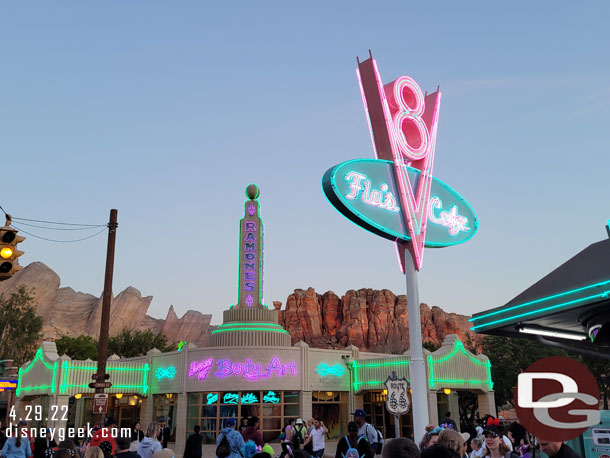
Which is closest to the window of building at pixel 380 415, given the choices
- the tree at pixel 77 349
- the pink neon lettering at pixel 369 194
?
the pink neon lettering at pixel 369 194

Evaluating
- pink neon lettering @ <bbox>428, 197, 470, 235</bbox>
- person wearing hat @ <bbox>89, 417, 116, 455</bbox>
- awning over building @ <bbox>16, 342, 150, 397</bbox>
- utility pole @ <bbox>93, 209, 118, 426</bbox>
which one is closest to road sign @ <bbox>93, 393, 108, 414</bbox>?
utility pole @ <bbox>93, 209, 118, 426</bbox>

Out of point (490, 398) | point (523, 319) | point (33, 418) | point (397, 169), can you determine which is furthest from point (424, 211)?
point (33, 418)

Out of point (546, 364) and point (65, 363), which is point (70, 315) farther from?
point (546, 364)

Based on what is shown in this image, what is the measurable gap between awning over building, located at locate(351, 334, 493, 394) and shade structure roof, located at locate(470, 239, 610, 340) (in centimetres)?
2448

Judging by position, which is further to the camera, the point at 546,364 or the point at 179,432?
the point at 179,432

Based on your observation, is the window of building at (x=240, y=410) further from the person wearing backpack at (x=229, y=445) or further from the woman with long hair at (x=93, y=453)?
the woman with long hair at (x=93, y=453)

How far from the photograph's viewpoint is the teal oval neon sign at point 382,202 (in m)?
18.6

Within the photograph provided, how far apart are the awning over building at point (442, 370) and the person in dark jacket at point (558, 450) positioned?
29.1m

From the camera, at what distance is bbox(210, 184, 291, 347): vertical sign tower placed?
34688mm

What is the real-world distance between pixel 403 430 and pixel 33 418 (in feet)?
81.6

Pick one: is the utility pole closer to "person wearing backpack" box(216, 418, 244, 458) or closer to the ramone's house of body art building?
"person wearing backpack" box(216, 418, 244, 458)

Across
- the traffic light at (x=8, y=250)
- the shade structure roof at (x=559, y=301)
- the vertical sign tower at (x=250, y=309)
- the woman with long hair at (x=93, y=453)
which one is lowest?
the woman with long hair at (x=93, y=453)

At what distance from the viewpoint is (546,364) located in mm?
3584

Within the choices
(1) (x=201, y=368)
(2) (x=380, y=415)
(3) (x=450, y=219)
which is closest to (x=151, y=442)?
(3) (x=450, y=219)
